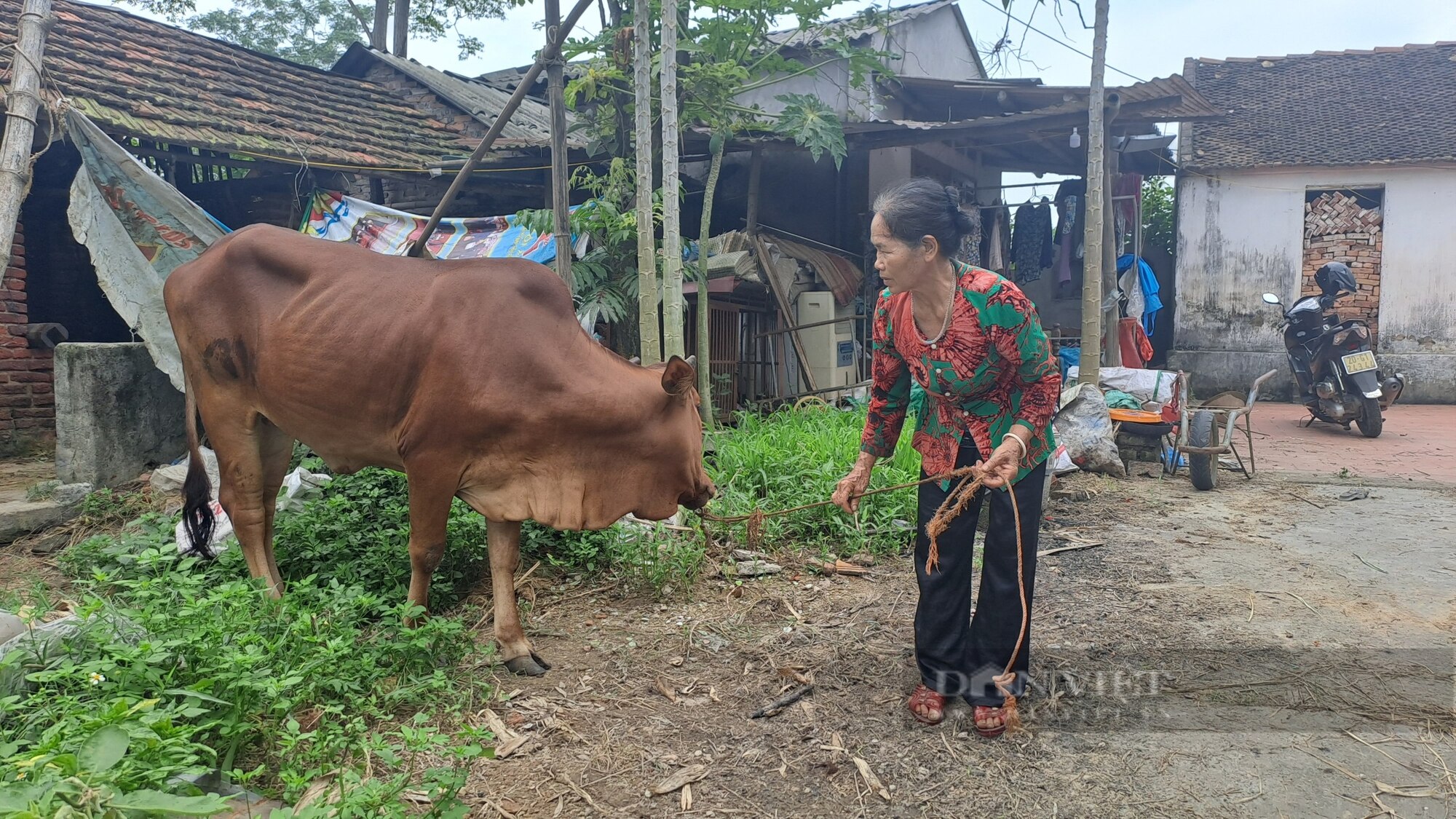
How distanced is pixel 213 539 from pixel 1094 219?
7.31 metres

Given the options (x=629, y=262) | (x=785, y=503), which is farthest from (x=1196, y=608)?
(x=629, y=262)

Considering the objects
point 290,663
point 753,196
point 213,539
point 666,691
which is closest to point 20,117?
point 213,539

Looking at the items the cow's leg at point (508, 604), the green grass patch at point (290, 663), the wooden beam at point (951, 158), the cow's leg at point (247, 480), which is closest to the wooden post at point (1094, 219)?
the wooden beam at point (951, 158)

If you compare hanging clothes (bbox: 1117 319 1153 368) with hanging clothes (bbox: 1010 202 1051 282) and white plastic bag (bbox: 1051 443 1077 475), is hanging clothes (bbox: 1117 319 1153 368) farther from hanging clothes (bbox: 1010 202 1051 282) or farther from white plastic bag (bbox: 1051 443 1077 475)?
white plastic bag (bbox: 1051 443 1077 475)

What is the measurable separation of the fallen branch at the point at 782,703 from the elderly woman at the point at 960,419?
404 millimetres

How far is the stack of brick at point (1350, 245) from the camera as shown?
14727 mm

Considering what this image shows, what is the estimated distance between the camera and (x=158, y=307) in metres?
6.25

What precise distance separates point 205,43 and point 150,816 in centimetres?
989

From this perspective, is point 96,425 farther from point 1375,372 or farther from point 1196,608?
point 1375,372

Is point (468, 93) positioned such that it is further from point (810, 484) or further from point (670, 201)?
point (810, 484)

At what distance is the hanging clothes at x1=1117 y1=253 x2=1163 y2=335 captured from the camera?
12.6 meters

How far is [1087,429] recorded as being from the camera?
7.38 metres

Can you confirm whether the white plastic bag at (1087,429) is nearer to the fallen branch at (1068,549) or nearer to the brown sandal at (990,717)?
the fallen branch at (1068,549)

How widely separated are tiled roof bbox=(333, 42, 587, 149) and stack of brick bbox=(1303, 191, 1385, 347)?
11.9 metres
